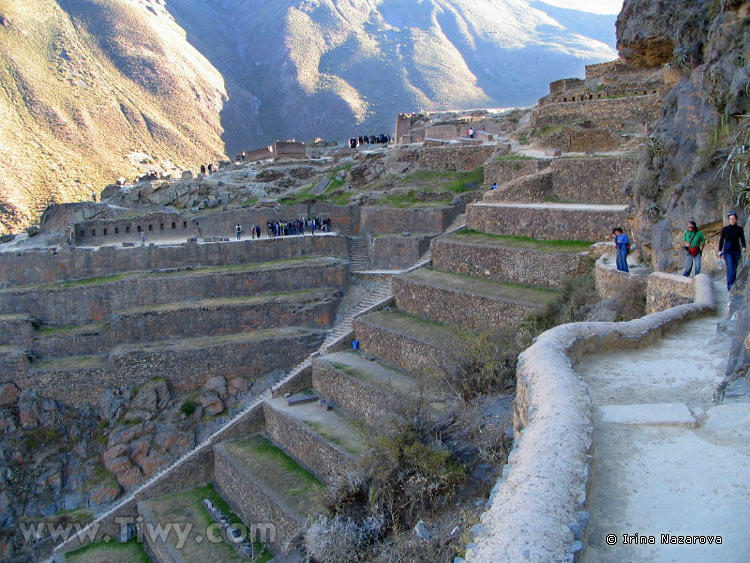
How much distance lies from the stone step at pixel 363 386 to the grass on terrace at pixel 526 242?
4290 millimetres

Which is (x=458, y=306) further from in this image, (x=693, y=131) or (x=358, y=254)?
(x=358, y=254)

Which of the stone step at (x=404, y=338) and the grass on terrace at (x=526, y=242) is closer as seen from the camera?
the stone step at (x=404, y=338)

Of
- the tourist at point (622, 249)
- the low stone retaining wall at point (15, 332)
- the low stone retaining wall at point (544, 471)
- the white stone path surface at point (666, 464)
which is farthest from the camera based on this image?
the low stone retaining wall at point (15, 332)

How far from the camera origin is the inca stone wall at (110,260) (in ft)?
72.1

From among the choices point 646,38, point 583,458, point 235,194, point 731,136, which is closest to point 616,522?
point 583,458

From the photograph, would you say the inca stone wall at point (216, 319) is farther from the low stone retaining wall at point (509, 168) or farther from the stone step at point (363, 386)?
the low stone retaining wall at point (509, 168)

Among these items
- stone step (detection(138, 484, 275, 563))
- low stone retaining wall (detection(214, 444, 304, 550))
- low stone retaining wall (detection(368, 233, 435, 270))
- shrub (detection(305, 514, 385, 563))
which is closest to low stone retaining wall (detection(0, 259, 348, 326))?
low stone retaining wall (detection(368, 233, 435, 270))

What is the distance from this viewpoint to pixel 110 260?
22047 millimetres

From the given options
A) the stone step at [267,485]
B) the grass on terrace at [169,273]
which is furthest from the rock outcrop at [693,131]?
the grass on terrace at [169,273]

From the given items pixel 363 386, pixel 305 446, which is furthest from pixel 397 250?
pixel 305 446

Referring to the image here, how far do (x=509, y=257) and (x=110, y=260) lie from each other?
46.3ft

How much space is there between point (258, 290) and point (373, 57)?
75.5m

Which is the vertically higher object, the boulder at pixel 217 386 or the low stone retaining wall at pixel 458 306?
the low stone retaining wall at pixel 458 306

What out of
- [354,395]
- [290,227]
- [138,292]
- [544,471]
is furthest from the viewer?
[290,227]
